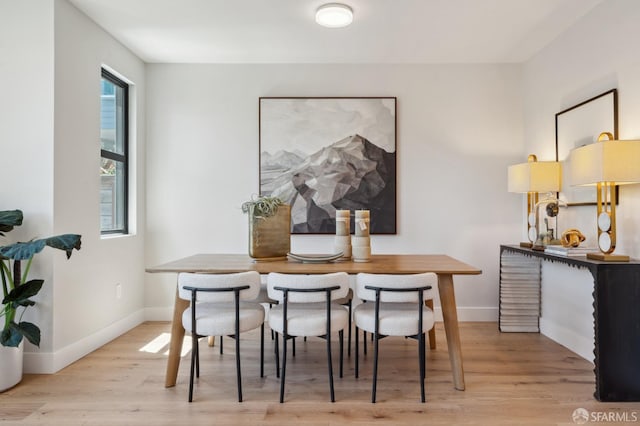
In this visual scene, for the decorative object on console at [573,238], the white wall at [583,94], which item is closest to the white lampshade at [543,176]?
the white wall at [583,94]

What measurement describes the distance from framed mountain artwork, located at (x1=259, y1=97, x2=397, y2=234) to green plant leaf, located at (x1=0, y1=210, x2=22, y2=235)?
2.07 metres

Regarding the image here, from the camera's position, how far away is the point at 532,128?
3871 millimetres

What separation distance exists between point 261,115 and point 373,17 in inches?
59.4

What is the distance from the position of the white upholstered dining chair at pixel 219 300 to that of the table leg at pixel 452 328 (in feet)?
3.86

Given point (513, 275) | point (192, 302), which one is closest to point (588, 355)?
point (513, 275)

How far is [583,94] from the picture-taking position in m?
3.07

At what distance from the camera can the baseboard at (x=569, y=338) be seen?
9.81 ft

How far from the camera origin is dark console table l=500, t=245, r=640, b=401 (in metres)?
2.28

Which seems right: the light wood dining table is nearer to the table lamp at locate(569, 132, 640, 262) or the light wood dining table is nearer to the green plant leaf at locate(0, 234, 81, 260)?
the green plant leaf at locate(0, 234, 81, 260)

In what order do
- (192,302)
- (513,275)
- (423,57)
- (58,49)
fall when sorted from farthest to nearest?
(423,57) → (513,275) → (58,49) → (192,302)

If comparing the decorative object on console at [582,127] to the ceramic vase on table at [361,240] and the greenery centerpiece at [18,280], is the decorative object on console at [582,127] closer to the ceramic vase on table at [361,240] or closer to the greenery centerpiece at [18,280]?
the ceramic vase on table at [361,240]

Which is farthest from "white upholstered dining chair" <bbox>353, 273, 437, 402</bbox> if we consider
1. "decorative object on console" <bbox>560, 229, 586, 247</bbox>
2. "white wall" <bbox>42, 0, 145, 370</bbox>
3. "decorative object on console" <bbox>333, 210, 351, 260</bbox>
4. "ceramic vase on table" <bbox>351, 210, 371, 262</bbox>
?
"white wall" <bbox>42, 0, 145, 370</bbox>

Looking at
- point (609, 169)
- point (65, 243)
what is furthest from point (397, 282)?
point (65, 243)

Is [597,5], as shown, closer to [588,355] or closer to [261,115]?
[588,355]
